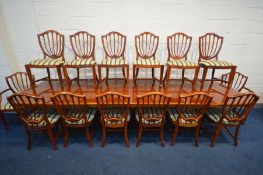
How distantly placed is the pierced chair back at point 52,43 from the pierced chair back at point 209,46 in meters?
2.44

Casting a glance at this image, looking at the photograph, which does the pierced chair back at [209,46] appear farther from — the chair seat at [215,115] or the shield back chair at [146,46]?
the chair seat at [215,115]

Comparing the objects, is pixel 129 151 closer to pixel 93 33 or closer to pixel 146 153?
pixel 146 153

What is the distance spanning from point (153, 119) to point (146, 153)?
51 cm

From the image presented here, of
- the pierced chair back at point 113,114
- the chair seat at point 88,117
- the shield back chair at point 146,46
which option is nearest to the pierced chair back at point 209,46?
the shield back chair at point 146,46

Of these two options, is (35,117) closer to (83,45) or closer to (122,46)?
(83,45)

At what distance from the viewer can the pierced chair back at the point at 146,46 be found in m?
2.68

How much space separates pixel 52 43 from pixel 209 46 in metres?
2.88

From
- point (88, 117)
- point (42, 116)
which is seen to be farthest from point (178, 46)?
point (42, 116)

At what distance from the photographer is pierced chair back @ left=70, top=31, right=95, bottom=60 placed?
8.73 feet

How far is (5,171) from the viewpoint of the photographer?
181 centimetres

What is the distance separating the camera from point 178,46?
9.21ft

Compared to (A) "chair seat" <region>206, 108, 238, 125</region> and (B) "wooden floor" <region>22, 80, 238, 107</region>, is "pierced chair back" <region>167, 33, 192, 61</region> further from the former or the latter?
(A) "chair seat" <region>206, 108, 238, 125</region>

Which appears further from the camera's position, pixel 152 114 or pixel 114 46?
pixel 114 46

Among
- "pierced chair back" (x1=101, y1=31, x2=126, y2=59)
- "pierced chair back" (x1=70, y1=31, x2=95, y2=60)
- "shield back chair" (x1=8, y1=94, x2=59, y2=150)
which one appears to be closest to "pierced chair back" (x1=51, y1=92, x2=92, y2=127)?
"shield back chair" (x1=8, y1=94, x2=59, y2=150)
